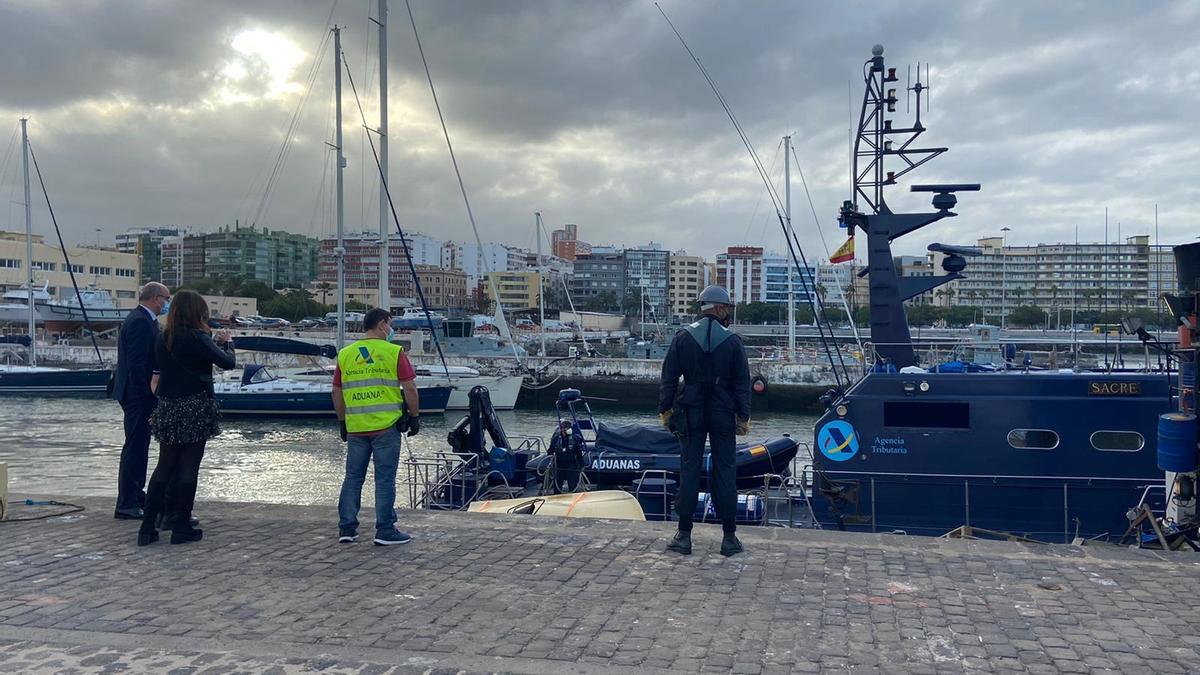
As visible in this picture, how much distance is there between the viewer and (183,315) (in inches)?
256

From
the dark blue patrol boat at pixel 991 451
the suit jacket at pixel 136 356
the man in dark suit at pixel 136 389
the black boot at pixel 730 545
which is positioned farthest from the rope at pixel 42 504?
the dark blue patrol boat at pixel 991 451

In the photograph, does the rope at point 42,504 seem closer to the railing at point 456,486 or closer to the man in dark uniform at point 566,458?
the railing at point 456,486

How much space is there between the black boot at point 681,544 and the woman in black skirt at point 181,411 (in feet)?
11.1

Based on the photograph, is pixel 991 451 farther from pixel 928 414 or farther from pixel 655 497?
pixel 655 497

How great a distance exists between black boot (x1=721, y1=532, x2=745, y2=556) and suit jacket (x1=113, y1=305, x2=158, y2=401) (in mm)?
4700

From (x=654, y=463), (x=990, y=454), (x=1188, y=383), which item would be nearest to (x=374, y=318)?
(x=654, y=463)

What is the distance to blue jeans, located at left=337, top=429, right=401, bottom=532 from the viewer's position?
6504 mm

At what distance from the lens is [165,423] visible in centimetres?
645

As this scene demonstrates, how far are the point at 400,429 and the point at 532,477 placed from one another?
20.8 feet

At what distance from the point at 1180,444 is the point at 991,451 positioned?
145 inches

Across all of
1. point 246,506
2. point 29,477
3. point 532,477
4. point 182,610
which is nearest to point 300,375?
point 29,477

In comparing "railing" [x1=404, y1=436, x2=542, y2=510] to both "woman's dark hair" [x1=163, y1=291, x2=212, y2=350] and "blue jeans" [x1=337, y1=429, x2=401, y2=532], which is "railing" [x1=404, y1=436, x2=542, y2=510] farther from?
"woman's dark hair" [x1=163, y1=291, x2=212, y2=350]

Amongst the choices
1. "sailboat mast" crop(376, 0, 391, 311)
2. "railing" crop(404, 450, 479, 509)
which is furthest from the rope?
"sailboat mast" crop(376, 0, 391, 311)

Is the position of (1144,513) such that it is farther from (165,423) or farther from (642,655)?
(165,423)
